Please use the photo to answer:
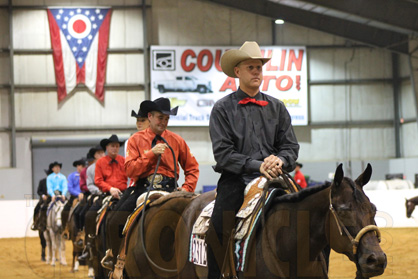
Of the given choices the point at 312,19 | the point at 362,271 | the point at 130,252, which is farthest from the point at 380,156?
the point at 362,271

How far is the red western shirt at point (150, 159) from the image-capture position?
627cm

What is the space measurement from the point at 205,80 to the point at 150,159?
70.1 feet

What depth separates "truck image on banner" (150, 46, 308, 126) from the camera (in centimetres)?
2700

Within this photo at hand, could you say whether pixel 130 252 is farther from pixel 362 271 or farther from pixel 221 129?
pixel 362 271

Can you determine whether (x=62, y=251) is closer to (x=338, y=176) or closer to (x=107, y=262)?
(x=107, y=262)

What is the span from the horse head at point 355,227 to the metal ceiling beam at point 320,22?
24176 mm

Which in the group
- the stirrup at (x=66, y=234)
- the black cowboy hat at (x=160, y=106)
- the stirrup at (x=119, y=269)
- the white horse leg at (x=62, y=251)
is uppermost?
the black cowboy hat at (x=160, y=106)

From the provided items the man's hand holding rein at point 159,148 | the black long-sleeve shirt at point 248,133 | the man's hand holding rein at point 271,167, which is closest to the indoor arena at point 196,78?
the man's hand holding rein at point 159,148

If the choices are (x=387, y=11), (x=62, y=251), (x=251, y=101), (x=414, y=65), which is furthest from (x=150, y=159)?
(x=414, y=65)

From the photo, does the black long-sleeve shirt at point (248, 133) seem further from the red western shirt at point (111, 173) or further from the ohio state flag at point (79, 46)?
the ohio state flag at point (79, 46)

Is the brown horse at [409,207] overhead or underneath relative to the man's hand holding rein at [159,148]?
underneath

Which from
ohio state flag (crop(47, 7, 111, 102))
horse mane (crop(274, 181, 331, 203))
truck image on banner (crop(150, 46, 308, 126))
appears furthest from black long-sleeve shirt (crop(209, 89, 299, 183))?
ohio state flag (crop(47, 7, 111, 102))

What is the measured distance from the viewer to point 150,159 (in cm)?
617

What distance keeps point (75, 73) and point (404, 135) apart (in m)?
14.4
